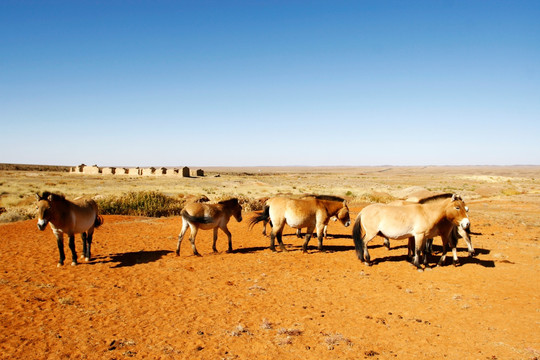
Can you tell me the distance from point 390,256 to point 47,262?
11333mm

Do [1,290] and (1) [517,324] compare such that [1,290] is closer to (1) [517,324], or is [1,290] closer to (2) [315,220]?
(2) [315,220]

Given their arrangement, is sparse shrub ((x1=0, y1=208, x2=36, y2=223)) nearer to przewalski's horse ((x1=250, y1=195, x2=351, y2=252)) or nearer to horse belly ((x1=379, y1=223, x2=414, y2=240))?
przewalski's horse ((x1=250, y1=195, x2=351, y2=252))

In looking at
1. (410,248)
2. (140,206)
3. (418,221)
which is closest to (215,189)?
(140,206)

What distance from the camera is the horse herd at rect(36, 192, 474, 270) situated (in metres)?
9.67

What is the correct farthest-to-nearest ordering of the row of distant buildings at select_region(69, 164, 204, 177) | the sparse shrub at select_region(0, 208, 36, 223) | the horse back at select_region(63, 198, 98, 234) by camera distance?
1. the row of distant buildings at select_region(69, 164, 204, 177)
2. the sparse shrub at select_region(0, 208, 36, 223)
3. the horse back at select_region(63, 198, 98, 234)

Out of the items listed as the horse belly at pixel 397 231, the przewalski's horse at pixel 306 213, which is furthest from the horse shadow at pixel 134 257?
the horse belly at pixel 397 231

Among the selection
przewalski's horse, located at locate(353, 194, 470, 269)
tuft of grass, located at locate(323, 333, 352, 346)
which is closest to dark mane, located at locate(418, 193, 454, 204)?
przewalski's horse, located at locate(353, 194, 470, 269)

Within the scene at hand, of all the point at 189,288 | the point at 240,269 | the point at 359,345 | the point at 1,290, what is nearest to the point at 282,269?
the point at 240,269

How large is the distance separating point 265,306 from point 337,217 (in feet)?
19.4

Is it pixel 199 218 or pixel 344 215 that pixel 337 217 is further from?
pixel 199 218

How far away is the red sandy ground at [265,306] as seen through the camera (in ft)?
17.9

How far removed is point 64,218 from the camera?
9797 millimetres

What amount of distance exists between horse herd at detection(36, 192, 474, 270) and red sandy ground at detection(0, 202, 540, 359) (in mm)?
769

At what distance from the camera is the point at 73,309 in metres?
6.79
